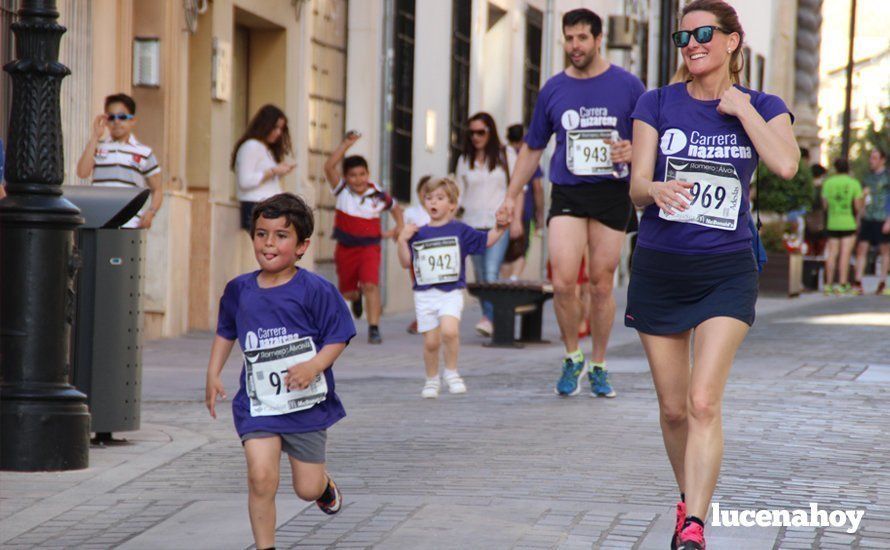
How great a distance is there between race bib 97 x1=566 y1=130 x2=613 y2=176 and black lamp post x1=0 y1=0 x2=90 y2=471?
10.3 feet

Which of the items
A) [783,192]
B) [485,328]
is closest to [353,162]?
[485,328]

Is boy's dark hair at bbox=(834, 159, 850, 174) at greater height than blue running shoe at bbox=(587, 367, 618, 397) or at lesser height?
greater

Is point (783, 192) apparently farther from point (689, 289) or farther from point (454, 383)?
point (689, 289)

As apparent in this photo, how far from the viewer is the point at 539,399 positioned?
10.4 metres

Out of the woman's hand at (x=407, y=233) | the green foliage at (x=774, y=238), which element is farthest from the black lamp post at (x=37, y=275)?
the green foliage at (x=774, y=238)

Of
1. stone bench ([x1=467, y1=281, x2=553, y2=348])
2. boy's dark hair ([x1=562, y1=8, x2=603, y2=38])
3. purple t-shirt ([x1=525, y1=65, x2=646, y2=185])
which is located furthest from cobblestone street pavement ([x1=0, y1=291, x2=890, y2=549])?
stone bench ([x1=467, y1=281, x2=553, y2=348])

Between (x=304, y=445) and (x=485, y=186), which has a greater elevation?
(x=485, y=186)

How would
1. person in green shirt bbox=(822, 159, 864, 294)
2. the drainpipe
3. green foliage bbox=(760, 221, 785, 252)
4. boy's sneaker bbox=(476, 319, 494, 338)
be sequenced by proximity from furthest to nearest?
person in green shirt bbox=(822, 159, 864, 294) → green foliage bbox=(760, 221, 785, 252) → the drainpipe → boy's sneaker bbox=(476, 319, 494, 338)

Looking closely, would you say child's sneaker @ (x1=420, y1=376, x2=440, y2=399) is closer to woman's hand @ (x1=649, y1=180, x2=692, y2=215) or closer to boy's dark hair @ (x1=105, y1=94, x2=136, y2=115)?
boy's dark hair @ (x1=105, y1=94, x2=136, y2=115)

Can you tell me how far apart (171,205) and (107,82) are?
3.69 feet

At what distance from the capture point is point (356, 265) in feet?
50.3

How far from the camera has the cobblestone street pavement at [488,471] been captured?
6.17 m

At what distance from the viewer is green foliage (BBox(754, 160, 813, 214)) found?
27094 millimetres

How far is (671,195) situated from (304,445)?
137cm
